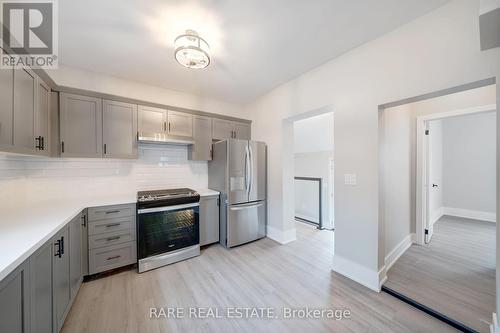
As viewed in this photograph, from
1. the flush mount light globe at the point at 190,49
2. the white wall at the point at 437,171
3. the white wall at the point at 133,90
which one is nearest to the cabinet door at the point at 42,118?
the white wall at the point at 133,90

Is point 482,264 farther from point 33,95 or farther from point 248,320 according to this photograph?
point 33,95

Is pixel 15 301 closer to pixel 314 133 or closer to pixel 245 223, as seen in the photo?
pixel 245 223

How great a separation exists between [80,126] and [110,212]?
119 centimetres

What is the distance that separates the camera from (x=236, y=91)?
329 cm

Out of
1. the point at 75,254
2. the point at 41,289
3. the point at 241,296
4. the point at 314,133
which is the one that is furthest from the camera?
the point at 314,133

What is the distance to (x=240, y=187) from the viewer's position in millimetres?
3066

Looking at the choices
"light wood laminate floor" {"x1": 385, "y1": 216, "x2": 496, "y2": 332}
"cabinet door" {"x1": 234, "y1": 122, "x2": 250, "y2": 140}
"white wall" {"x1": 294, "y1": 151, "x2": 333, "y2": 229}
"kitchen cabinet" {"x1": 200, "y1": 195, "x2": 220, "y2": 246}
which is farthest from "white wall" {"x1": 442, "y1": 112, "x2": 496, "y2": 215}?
"kitchen cabinet" {"x1": 200, "y1": 195, "x2": 220, "y2": 246}

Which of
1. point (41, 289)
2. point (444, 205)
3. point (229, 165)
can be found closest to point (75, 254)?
point (41, 289)

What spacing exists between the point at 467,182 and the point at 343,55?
5.25 m

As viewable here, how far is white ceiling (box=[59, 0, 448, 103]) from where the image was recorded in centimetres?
155

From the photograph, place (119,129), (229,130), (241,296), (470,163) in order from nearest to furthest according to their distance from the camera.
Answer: (241,296) → (119,129) → (229,130) → (470,163)

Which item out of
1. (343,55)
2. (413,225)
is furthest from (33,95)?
(413,225)

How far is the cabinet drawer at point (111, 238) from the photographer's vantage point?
6.98ft

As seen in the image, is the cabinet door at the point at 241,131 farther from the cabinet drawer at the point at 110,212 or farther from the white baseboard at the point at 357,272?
the white baseboard at the point at 357,272
